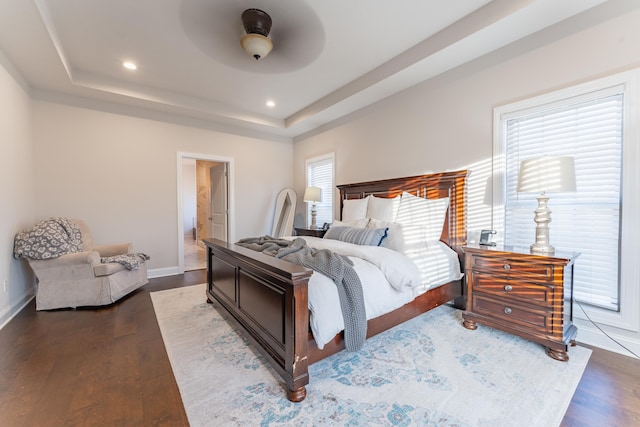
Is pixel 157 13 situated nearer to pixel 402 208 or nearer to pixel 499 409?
pixel 402 208

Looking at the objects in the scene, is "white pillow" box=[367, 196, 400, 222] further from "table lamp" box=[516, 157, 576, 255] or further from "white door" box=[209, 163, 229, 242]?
"white door" box=[209, 163, 229, 242]

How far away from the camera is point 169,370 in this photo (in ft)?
6.22

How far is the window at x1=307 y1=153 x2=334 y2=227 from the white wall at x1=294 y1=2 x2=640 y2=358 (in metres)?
0.35

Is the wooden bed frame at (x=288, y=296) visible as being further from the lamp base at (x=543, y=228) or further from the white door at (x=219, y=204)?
the white door at (x=219, y=204)

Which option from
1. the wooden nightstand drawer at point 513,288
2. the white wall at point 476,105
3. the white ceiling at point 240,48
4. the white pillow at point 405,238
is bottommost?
the wooden nightstand drawer at point 513,288

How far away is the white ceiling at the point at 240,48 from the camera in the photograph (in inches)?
91.7

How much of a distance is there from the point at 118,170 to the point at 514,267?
5.15 m

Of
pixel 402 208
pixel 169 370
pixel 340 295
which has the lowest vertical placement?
pixel 169 370

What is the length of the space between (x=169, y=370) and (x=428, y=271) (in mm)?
2210

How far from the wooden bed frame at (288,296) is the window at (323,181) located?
1.48m

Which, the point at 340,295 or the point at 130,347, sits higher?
the point at 340,295

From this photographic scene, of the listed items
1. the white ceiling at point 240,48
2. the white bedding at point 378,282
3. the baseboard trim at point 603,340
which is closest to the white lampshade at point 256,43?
the white ceiling at point 240,48

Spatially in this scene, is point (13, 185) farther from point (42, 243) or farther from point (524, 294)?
point (524, 294)

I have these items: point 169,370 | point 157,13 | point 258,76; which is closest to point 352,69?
point 258,76
